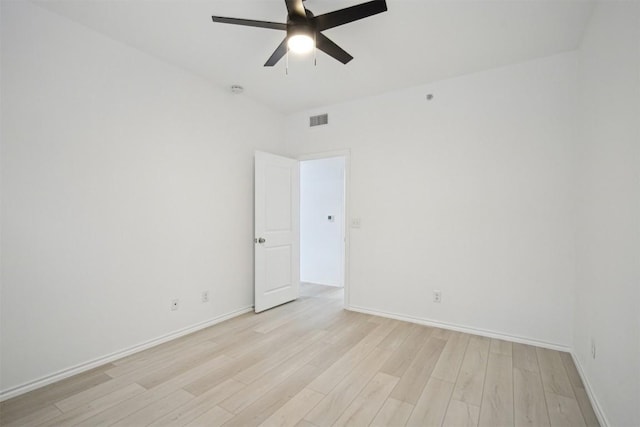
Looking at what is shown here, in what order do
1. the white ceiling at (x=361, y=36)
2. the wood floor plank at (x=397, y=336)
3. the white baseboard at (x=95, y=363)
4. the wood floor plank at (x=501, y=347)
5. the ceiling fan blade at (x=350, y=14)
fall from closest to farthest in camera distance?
1. the ceiling fan blade at (x=350, y=14)
2. the white baseboard at (x=95, y=363)
3. the white ceiling at (x=361, y=36)
4. the wood floor plank at (x=501, y=347)
5. the wood floor plank at (x=397, y=336)

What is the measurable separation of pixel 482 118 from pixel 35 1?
3847 mm

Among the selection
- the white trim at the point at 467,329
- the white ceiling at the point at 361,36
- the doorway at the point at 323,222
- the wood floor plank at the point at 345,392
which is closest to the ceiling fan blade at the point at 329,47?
the white ceiling at the point at 361,36

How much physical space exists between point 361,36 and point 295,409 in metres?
2.85

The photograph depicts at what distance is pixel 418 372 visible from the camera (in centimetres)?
233

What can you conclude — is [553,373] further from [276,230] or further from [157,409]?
[276,230]

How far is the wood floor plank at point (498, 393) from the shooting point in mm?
1790

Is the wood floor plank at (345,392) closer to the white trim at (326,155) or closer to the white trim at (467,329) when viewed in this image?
the white trim at (467,329)

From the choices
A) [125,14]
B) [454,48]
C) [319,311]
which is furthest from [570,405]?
[125,14]

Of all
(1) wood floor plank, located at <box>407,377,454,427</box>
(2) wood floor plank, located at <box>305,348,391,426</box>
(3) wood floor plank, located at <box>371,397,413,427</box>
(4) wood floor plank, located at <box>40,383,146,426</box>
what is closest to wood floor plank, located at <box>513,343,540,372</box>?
(1) wood floor plank, located at <box>407,377,454,427</box>

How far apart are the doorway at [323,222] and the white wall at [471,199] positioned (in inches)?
55.8

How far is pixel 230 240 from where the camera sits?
11.7 ft

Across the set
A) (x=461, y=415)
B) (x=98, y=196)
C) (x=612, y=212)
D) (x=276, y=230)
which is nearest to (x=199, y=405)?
(x=461, y=415)

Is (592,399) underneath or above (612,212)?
underneath

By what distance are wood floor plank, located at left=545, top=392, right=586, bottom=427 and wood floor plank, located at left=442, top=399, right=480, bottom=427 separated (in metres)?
0.43
